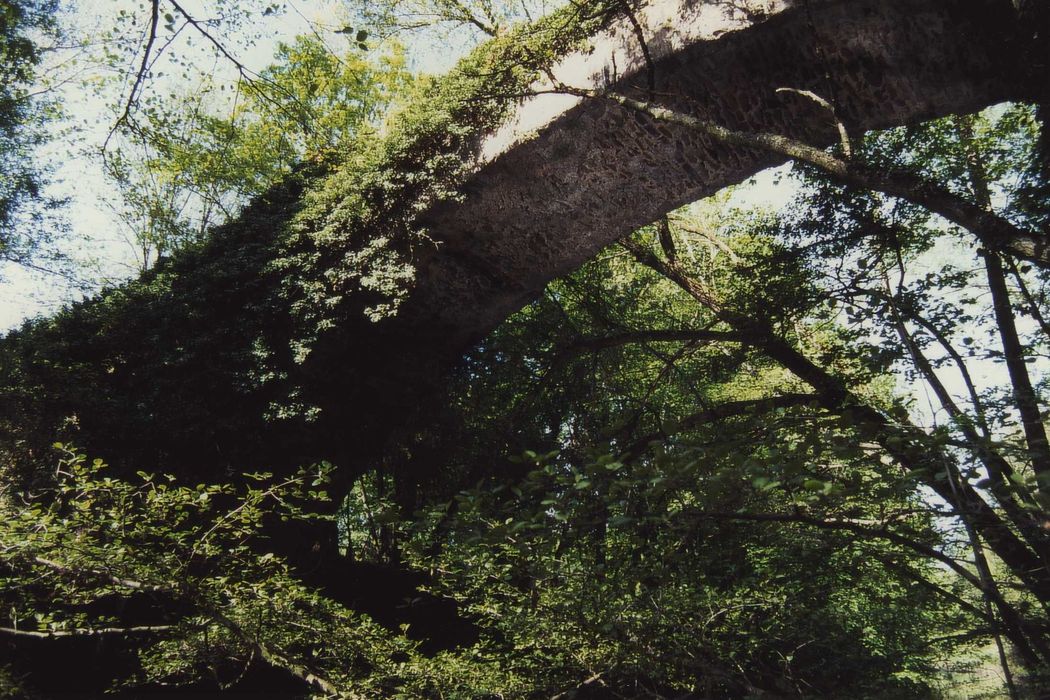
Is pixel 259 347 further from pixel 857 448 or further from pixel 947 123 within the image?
pixel 947 123

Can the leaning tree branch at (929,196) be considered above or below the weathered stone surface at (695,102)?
below

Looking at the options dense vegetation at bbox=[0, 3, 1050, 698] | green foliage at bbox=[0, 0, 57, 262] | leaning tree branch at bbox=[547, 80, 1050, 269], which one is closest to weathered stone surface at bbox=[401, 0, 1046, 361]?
dense vegetation at bbox=[0, 3, 1050, 698]

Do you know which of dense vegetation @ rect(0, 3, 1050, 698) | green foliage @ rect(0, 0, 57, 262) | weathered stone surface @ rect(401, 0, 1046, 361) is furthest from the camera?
green foliage @ rect(0, 0, 57, 262)

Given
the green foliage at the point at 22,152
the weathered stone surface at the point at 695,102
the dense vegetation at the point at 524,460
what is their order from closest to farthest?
the dense vegetation at the point at 524,460 < the weathered stone surface at the point at 695,102 < the green foliage at the point at 22,152

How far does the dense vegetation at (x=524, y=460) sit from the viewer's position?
2.97 metres

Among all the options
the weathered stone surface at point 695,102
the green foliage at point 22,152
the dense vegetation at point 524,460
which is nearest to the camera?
the dense vegetation at point 524,460

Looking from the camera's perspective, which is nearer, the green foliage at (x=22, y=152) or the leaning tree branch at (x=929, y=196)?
the leaning tree branch at (x=929, y=196)

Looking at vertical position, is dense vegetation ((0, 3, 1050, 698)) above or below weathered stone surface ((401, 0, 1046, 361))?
below

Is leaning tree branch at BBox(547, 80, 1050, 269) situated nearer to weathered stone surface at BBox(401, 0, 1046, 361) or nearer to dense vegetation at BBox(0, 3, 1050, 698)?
dense vegetation at BBox(0, 3, 1050, 698)

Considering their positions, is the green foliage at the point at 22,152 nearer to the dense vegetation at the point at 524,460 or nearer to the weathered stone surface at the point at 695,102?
the dense vegetation at the point at 524,460

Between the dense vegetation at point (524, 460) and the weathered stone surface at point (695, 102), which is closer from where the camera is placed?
the dense vegetation at point (524, 460)

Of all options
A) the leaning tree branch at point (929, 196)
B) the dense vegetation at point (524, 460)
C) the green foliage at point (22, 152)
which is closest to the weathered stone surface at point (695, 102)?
the dense vegetation at point (524, 460)

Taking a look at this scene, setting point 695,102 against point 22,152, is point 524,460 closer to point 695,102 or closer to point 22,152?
point 695,102

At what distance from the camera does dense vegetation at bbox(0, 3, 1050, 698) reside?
297cm
